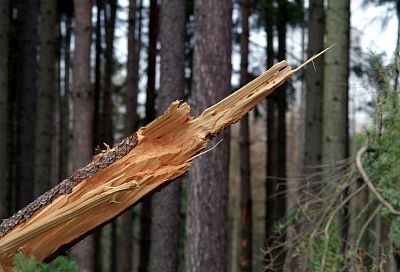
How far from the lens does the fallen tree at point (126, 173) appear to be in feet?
18.0

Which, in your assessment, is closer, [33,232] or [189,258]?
[33,232]

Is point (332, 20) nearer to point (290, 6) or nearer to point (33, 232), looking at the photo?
point (33, 232)

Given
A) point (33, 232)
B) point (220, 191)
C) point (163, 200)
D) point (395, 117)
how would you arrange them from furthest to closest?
point (163, 200)
point (220, 191)
point (395, 117)
point (33, 232)

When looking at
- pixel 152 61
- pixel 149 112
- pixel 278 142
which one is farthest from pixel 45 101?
pixel 278 142

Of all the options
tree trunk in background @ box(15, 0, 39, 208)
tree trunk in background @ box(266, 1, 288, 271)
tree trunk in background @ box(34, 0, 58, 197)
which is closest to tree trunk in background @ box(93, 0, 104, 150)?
tree trunk in background @ box(15, 0, 39, 208)

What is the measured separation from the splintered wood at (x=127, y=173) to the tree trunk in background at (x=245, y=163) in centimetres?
1068

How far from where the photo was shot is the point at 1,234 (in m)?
5.55

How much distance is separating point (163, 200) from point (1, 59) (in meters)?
4.01

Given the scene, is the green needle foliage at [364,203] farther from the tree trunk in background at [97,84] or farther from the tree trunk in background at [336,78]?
the tree trunk in background at [97,84]

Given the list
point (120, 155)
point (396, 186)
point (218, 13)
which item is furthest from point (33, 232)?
point (218, 13)

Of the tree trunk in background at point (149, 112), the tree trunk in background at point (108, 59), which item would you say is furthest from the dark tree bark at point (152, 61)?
the tree trunk in background at point (108, 59)

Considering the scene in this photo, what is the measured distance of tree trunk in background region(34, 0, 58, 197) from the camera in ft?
48.1

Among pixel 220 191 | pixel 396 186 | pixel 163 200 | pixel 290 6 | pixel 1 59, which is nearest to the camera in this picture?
pixel 396 186

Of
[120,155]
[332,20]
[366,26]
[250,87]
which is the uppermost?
[366,26]
